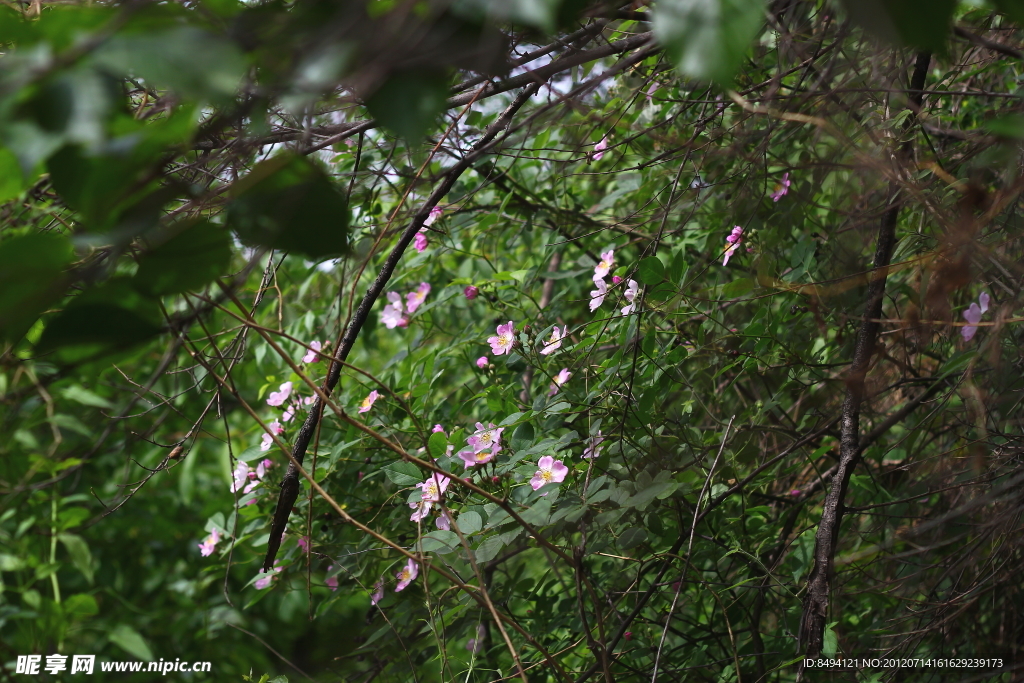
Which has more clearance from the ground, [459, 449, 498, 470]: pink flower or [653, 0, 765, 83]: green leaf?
[459, 449, 498, 470]: pink flower

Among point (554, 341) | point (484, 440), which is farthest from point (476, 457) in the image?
point (554, 341)

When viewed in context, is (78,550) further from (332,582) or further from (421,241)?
(421,241)

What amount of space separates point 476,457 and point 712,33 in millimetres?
808

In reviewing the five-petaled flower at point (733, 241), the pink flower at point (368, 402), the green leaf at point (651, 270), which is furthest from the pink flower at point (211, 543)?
the five-petaled flower at point (733, 241)

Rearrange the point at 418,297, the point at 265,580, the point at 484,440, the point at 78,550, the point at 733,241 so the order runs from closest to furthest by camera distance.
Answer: the point at 484,440 → the point at 733,241 → the point at 265,580 → the point at 418,297 → the point at 78,550

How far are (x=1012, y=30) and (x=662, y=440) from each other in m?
0.78

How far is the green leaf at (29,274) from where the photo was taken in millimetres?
442

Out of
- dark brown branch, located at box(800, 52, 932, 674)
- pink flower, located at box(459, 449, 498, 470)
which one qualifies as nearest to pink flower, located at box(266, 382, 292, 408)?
pink flower, located at box(459, 449, 498, 470)

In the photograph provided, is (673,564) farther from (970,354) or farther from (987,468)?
(970,354)

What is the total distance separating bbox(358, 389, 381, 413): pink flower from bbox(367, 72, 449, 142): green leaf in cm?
92

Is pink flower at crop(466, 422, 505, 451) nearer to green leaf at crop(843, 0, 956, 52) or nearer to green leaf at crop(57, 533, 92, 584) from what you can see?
green leaf at crop(843, 0, 956, 52)

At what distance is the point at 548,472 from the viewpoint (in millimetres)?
1067

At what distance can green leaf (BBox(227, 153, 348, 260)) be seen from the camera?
48 cm

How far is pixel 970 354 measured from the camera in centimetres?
86
